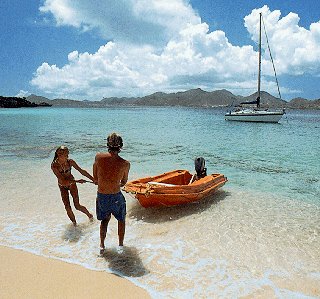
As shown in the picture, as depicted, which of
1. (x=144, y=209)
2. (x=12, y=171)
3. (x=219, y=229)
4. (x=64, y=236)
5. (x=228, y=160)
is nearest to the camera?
(x=64, y=236)

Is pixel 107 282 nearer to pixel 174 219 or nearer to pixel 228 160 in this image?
pixel 174 219

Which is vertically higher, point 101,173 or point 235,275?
point 101,173

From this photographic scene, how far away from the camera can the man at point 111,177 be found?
193 inches

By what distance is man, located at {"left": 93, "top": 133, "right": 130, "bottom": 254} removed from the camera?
4910mm

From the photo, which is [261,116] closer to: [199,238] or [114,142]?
[199,238]

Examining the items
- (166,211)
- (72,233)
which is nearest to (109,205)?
(72,233)

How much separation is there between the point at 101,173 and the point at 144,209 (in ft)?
11.2

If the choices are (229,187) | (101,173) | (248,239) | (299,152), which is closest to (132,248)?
(101,173)

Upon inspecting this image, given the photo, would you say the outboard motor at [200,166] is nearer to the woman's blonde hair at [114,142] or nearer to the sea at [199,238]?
the sea at [199,238]

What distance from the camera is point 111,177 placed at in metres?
5.03

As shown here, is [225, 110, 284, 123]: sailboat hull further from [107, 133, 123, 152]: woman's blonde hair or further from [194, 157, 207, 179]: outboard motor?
[107, 133, 123, 152]: woman's blonde hair

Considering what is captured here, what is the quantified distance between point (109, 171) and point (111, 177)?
0.10 meters

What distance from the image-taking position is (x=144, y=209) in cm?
820

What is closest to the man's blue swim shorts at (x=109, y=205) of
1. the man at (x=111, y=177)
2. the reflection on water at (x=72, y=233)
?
the man at (x=111, y=177)
